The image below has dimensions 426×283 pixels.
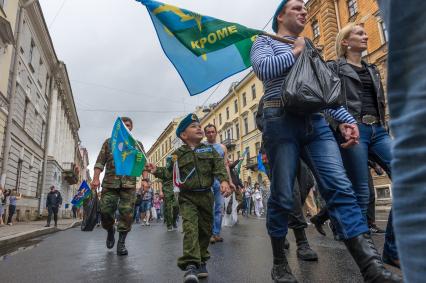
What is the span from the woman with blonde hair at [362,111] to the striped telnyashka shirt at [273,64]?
0.42 m

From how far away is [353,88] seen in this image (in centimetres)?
331

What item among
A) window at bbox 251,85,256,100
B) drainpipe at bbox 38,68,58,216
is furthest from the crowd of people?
window at bbox 251,85,256,100

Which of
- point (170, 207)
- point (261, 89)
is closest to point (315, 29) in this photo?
point (261, 89)

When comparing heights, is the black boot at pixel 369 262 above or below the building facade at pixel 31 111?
below

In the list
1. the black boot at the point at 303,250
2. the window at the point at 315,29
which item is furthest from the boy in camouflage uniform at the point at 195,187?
the window at the point at 315,29

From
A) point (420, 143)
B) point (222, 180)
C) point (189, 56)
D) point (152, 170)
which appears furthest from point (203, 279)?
point (420, 143)

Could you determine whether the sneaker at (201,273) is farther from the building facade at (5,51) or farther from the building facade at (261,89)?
the building facade at (5,51)

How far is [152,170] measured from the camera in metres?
3.60

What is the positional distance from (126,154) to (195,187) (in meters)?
1.42

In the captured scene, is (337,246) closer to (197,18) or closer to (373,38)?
(197,18)

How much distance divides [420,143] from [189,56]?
2739 mm

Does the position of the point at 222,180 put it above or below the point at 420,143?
above

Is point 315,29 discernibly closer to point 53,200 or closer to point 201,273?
point 53,200

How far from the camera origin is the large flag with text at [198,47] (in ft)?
10.6
